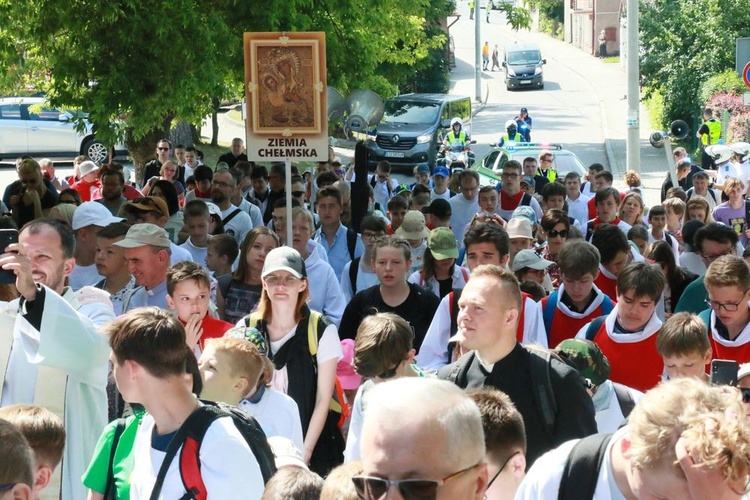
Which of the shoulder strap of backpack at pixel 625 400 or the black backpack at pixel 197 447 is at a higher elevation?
the black backpack at pixel 197 447

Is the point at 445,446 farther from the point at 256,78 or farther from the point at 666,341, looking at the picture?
the point at 256,78

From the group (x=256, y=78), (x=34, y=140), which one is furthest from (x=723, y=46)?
(x=256, y=78)

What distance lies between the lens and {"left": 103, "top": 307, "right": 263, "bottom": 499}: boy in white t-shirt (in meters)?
3.83

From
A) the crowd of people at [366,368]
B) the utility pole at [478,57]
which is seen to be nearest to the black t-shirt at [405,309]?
Answer: the crowd of people at [366,368]

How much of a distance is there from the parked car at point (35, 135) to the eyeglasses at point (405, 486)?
2742 cm

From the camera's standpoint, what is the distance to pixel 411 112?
33.1 metres

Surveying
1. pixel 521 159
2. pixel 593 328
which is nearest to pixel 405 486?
pixel 593 328

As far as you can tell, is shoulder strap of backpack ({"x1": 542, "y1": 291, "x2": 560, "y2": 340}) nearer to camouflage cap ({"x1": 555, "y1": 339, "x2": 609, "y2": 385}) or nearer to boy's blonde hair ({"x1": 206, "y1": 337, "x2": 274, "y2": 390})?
camouflage cap ({"x1": 555, "y1": 339, "x2": 609, "y2": 385})

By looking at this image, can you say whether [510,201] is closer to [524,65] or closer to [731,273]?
[731,273]

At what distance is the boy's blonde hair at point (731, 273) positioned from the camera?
21.3ft

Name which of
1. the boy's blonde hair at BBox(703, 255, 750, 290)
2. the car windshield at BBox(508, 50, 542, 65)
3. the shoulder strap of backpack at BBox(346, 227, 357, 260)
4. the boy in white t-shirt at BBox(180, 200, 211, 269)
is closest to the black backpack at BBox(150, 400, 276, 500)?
the boy's blonde hair at BBox(703, 255, 750, 290)

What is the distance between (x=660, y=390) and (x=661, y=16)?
34.5 metres

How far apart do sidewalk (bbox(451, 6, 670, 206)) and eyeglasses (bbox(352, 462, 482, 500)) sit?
19.5m

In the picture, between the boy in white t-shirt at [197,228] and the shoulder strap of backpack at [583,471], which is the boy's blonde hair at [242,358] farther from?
the boy in white t-shirt at [197,228]
